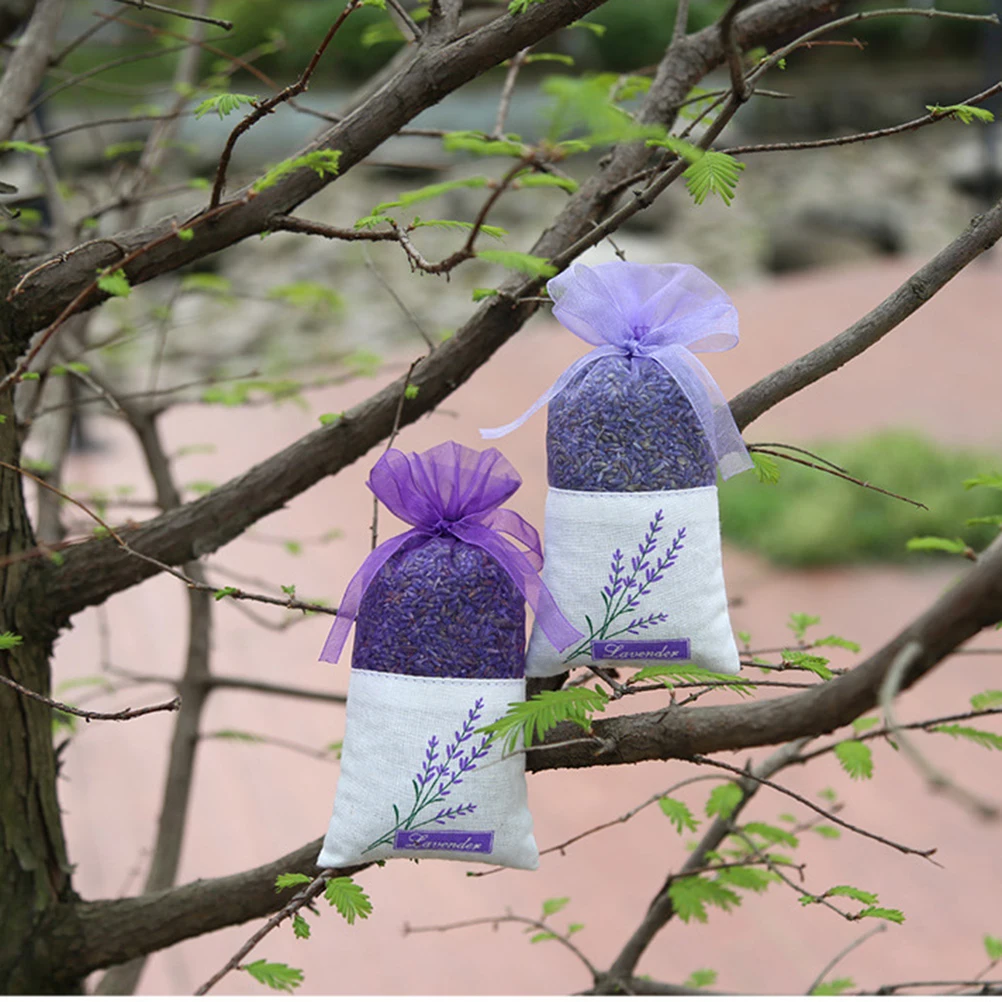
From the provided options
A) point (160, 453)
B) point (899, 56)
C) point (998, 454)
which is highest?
point (899, 56)

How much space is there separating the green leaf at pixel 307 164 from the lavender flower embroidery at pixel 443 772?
42cm

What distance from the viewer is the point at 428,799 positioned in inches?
34.9

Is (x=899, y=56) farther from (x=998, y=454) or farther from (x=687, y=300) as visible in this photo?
(x=687, y=300)

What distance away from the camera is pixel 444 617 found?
0.90 m

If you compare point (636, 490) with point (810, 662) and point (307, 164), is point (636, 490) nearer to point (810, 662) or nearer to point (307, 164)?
point (810, 662)

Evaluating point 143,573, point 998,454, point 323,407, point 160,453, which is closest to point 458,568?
point 143,573

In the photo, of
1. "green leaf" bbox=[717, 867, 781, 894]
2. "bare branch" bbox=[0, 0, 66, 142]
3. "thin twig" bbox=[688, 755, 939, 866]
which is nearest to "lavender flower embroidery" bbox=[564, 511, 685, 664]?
"thin twig" bbox=[688, 755, 939, 866]

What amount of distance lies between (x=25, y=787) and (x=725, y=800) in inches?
30.1

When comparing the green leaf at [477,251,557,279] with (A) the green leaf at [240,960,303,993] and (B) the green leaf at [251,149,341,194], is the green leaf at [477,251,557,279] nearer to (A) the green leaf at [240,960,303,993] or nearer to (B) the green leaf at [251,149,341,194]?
(B) the green leaf at [251,149,341,194]

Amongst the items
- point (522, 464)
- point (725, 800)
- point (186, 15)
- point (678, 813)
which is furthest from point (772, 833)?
point (522, 464)

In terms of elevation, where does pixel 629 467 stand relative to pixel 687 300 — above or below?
below

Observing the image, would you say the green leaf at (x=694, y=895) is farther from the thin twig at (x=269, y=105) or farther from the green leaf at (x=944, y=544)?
the thin twig at (x=269, y=105)

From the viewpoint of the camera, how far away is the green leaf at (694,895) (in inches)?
48.3

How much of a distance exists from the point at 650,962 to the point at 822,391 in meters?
3.89
